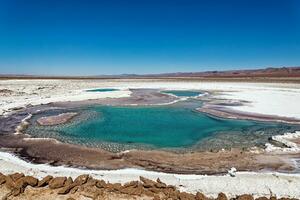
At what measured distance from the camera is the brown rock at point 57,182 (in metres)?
7.03

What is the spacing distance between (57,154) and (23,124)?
5828 millimetres

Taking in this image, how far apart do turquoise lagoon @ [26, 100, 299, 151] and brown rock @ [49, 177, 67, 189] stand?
12.7 ft

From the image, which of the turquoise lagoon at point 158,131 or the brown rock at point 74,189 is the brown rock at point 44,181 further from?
the turquoise lagoon at point 158,131

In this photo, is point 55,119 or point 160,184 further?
point 55,119

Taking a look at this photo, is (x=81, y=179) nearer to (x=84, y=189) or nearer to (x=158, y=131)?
(x=84, y=189)

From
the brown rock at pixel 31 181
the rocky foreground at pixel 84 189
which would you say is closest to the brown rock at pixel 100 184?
the rocky foreground at pixel 84 189

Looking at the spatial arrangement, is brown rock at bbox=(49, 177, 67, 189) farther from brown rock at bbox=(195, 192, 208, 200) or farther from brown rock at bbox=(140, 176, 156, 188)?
brown rock at bbox=(195, 192, 208, 200)

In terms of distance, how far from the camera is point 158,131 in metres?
14.5

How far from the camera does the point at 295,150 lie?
1048 cm

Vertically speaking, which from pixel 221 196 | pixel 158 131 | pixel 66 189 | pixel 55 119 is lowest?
pixel 158 131

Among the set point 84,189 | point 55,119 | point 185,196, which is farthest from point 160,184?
point 55,119

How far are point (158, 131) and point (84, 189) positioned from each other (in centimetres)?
780

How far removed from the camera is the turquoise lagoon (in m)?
12.0

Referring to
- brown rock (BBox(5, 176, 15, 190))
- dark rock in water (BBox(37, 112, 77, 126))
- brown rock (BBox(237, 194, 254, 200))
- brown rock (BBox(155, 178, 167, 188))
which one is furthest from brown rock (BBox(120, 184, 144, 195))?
dark rock in water (BBox(37, 112, 77, 126))
